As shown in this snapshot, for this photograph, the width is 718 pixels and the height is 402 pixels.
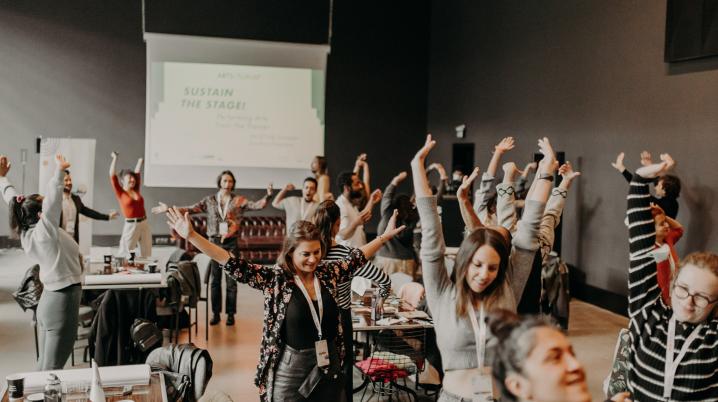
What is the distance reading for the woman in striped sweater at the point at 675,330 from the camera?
2.17 meters

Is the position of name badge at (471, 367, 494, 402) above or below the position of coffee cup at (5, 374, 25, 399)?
above

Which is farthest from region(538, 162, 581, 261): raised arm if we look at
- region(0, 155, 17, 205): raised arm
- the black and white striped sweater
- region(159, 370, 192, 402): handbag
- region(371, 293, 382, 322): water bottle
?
region(0, 155, 17, 205): raised arm

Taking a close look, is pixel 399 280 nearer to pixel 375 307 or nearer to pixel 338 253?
pixel 375 307

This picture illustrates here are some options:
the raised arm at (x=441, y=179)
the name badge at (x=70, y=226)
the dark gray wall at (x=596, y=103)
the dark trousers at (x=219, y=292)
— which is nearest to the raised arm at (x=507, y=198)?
the raised arm at (x=441, y=179)

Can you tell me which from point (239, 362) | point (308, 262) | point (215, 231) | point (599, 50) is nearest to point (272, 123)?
point (215, 231)

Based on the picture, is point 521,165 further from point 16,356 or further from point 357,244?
point 16,356

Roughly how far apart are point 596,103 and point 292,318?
6.89 metres

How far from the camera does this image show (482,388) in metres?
2.25

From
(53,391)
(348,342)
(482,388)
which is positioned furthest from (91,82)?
(482,388)

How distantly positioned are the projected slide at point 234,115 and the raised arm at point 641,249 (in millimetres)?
11383

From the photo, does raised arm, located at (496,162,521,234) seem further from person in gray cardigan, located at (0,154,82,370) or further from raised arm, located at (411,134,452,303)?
person in gray cardigan, located at (0,154,82,370)

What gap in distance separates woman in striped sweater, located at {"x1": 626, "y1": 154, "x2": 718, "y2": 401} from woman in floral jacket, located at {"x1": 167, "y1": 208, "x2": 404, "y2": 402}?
57.0 inches

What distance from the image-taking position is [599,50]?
8828 mm

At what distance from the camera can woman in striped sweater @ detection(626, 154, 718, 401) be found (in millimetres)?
2170
